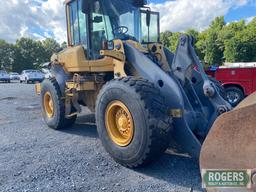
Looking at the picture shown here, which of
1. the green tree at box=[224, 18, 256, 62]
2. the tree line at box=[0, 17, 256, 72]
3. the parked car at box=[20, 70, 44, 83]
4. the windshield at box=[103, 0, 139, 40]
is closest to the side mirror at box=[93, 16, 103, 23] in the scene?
the windshield at box=[103, 0, 139, 40]

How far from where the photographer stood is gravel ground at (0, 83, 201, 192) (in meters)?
3.49

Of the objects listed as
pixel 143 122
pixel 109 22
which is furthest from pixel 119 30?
pixel 143 122

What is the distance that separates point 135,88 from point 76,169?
4.84 ft

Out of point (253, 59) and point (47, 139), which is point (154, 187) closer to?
point (47, 139)

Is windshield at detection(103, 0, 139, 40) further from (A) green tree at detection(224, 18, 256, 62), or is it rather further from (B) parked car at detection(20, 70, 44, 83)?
(A) green tree at detection(224, 18, 256, 62)

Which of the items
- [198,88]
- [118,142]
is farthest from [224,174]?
[198,88]

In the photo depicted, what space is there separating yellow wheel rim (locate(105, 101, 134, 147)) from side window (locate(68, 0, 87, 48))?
7.38 feet

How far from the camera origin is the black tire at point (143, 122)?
3511 millimetres

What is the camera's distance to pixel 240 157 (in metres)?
2.11

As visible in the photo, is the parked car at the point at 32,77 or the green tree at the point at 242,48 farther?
the green tree at the point at 242,48

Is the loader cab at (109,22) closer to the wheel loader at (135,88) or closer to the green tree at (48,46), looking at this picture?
the wheel loader at (135,88)

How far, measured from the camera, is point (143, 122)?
140 inches

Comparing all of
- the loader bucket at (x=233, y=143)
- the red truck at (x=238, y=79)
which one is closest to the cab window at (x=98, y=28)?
the loader bucket at (x=233, y=143)

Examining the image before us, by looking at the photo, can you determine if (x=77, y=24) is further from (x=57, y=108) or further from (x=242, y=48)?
(x=242, y=48)
